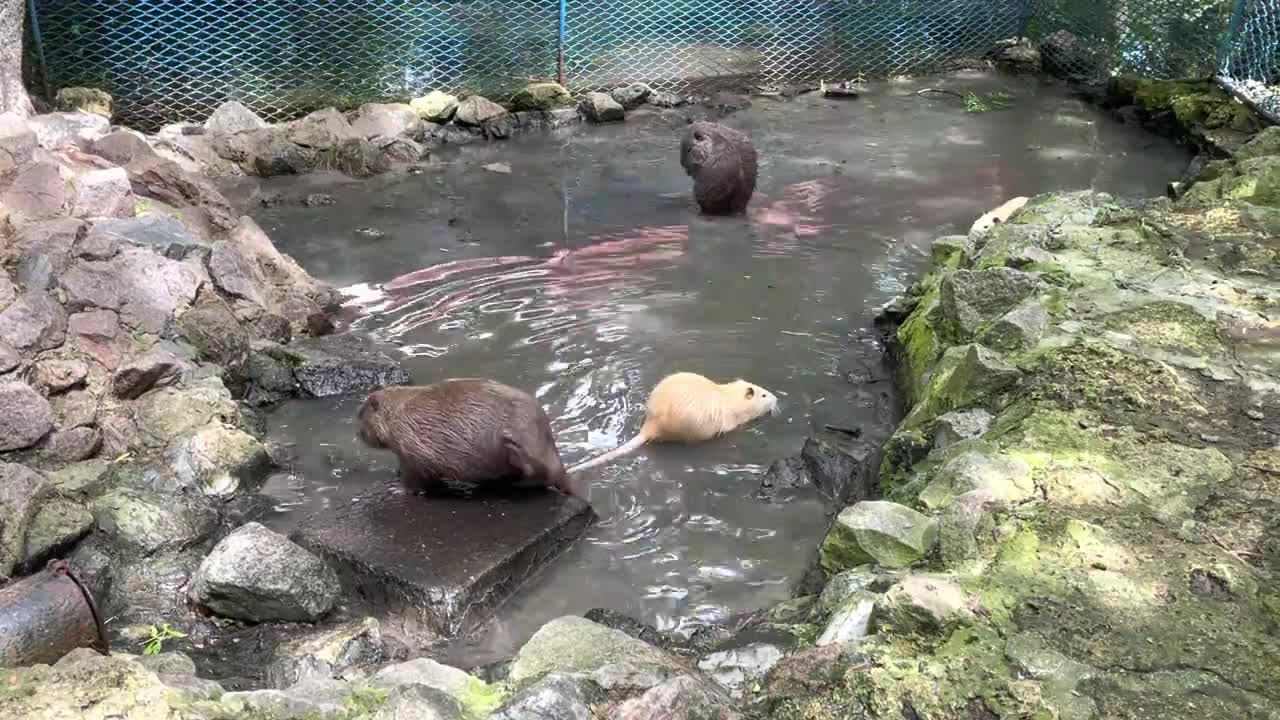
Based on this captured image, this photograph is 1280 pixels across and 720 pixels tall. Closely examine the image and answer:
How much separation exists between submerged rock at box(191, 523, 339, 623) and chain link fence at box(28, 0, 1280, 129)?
6.62m

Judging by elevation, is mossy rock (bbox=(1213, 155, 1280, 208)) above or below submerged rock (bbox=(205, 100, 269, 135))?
above

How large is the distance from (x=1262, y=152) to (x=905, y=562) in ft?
16.8

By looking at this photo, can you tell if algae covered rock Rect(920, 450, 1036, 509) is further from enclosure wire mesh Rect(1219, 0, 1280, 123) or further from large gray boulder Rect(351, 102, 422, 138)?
enclosure wire mesh Rect(1219, 0, 1280, 123)

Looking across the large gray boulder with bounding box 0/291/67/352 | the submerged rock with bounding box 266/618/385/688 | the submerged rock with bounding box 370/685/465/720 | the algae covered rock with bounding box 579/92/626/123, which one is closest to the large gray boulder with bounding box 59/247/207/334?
the large gray boulder with bounding box 0/291/67/352

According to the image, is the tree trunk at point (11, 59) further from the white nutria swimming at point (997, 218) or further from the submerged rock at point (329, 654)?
the white nutria swimming at point (997, 218)

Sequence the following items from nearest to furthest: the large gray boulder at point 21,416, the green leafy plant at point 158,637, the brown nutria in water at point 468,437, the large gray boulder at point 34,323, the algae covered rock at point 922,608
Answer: the algae covered rock at point 922,608 < the green leafy plant at point 158,637 < the brown nutria in water at point 468,437 < the large gray boulder at point 21,416 < the large gray boulder at point 34,323

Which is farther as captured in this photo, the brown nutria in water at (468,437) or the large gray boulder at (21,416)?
the large gray boulder at (21,416)

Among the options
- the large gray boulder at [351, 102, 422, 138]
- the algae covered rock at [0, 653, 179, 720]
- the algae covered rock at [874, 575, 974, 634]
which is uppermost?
the algae covered rock at [874, 575, 974, 634]

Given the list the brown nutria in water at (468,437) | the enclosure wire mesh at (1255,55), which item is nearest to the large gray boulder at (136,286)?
the brown nutria in water at (468,437)

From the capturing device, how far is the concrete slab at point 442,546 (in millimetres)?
3486

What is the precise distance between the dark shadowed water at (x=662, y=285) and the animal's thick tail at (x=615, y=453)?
0.05 m

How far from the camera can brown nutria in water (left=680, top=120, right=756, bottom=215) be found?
290 inches

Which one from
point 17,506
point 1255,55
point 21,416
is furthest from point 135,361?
point 1255,55

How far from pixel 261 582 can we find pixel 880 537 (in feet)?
6.38
